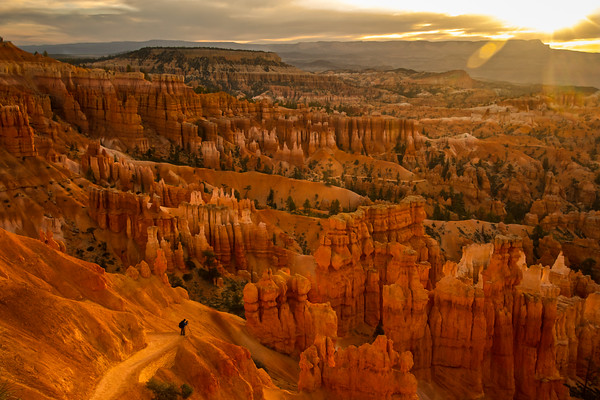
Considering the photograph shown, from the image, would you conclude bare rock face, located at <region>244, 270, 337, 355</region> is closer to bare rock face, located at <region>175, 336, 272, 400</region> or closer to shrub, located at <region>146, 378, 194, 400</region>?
bare rock face, located at <region>175, 336, 272, 400</region>

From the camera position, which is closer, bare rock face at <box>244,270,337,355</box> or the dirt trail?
the dirt trail

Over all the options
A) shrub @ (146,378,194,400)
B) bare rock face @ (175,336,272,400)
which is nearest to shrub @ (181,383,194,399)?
shrub @ (146,378,194,400)

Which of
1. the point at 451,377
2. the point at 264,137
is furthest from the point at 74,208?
the point at 264,137

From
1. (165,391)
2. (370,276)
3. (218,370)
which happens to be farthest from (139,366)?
(370,276)

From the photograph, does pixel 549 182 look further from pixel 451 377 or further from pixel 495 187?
pixel 451 377

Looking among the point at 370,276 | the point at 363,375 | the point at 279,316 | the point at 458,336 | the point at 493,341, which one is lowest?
the point at 493,341

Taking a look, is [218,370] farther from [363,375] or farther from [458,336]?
[458,336]
